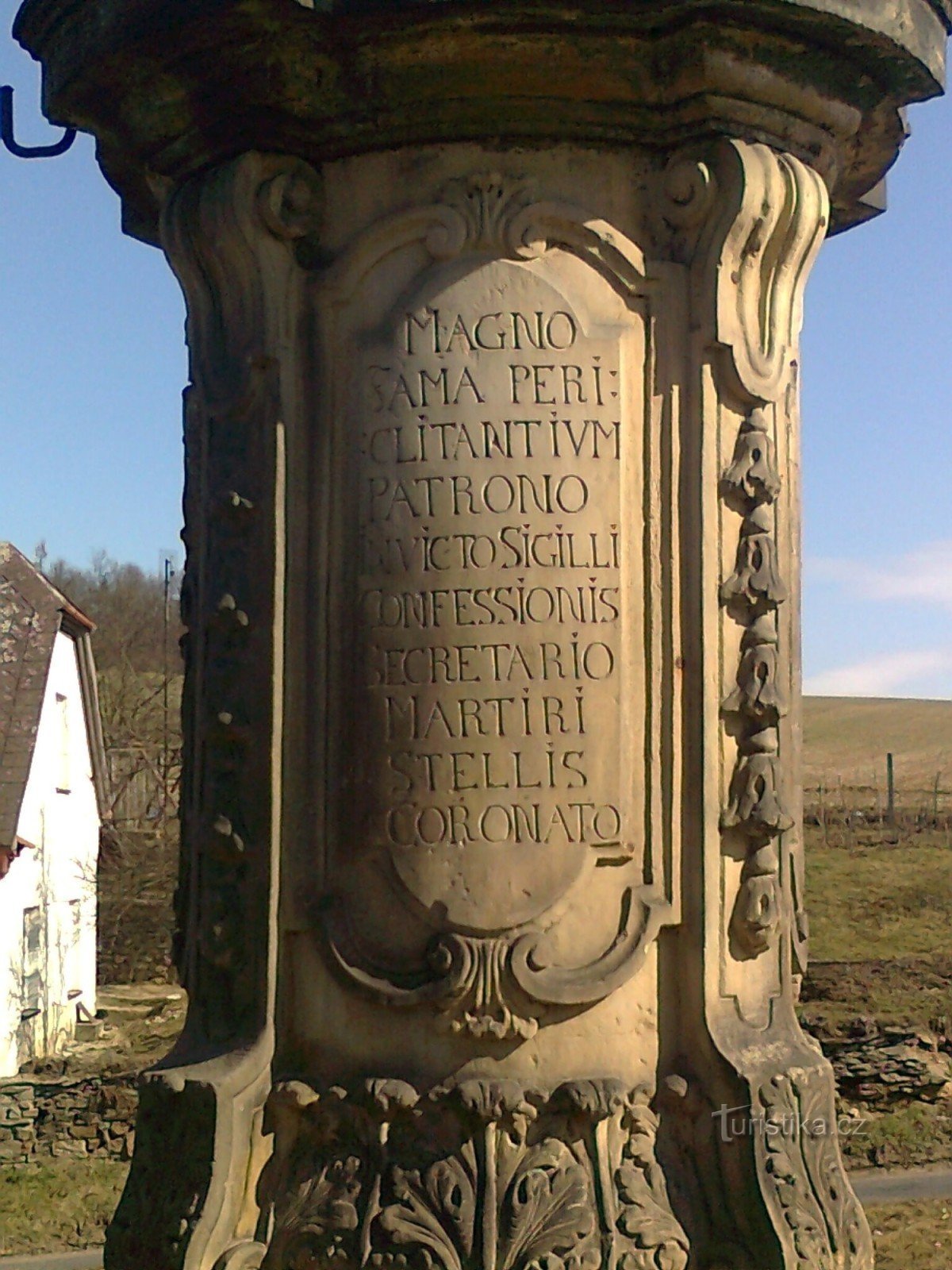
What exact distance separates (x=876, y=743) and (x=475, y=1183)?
1750 inches

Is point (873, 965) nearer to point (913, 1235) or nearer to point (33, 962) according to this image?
point (913, 1235)

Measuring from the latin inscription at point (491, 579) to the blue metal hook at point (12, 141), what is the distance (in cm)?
128

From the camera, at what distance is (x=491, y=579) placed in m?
4.09

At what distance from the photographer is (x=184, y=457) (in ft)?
15.3

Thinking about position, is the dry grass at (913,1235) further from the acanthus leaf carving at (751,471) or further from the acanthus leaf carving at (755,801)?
the acanthus leaf carving at (751,471)

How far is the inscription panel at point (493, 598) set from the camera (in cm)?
404

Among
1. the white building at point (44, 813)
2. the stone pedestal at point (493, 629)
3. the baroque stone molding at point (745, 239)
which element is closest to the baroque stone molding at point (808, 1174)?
the stone pedestal at point (493, 629)

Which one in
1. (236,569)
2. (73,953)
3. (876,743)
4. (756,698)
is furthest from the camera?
(876,743)

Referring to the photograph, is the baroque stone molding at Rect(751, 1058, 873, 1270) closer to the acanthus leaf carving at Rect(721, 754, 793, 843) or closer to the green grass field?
the acanthus leaf carving at Rect(721, 754, 793, 843)

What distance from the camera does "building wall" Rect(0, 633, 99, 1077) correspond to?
2167 cm

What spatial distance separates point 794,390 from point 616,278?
2.26 feet

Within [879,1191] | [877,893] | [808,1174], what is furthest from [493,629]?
[877,893]

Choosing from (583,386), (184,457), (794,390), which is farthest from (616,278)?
(184,457)

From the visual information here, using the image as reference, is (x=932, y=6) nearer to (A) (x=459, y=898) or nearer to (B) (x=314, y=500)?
(B) (x=314, y=500)
